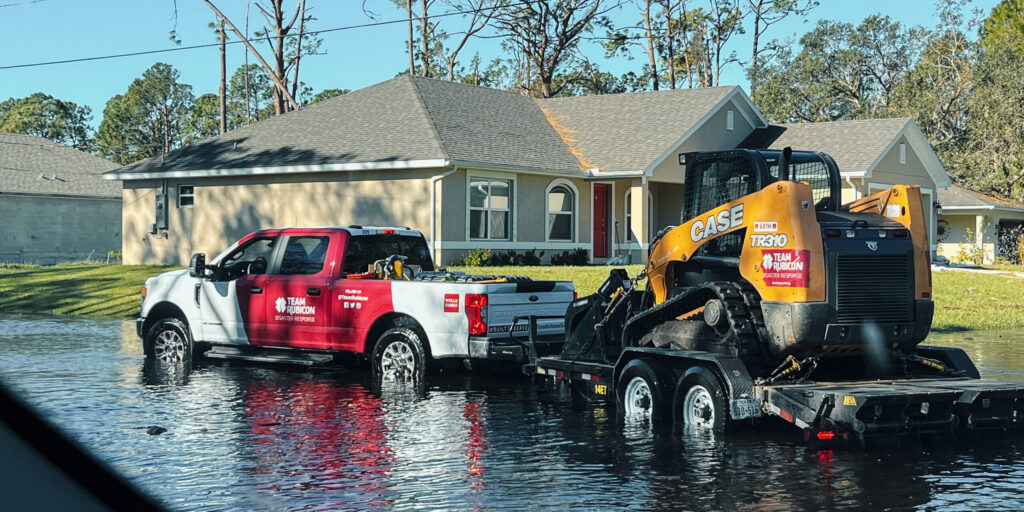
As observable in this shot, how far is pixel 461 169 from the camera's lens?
29.7 meters

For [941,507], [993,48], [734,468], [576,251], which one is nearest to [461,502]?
[734,468]

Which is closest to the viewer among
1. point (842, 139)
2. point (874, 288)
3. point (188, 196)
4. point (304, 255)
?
point (874, 288)

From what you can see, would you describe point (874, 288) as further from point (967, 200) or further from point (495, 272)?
point (967, 200)

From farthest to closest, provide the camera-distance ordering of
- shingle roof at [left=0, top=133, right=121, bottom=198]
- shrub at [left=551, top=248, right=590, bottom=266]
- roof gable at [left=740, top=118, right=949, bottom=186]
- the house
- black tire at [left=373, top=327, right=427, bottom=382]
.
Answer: shingle roof at [left=0, top=133, right=121, bottom=198]
roof gable at [left=740, top=118, right=949, bottom=186]
shrub at [left=551, top=248, right=590, bottom=266]
the house
black tire at [left=373, top=327, right=427, bottom=382]

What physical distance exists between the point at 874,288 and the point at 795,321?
87cm

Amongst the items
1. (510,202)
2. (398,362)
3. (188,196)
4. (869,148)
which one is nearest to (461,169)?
(510,202)

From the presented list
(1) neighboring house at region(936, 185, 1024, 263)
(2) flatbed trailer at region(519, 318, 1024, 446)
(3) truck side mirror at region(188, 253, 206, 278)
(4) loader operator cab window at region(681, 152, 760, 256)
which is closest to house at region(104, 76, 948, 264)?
(1) neighboring house at region(936, 185, 1024, 263)

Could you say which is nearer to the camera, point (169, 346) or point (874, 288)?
point (874, 288)

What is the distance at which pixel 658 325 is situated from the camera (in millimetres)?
11102

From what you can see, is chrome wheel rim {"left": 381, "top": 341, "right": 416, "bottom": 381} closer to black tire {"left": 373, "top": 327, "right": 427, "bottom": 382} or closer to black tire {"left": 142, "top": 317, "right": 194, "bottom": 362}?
black tire {"left": 373, "top": 327, "right": 427, "bottom": 382}

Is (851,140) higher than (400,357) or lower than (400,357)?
higher

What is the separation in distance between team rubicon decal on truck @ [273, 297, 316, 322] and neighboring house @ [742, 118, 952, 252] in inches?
971

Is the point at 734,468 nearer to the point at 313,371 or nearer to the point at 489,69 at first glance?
the point at 313,371

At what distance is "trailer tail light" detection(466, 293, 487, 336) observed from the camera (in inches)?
514
